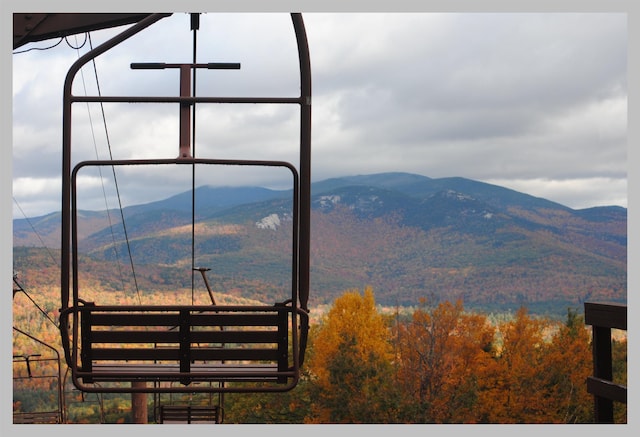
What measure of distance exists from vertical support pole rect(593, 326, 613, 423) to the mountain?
6525cm

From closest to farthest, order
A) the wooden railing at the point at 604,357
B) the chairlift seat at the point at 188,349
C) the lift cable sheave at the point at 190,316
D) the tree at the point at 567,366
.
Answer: the wooden railing at the point at 604,357
the lift cable sheave at the point at 190,316
the chairlift seat at the point at 188,349
the tree at the point at 567,366

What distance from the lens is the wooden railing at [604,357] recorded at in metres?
3.67

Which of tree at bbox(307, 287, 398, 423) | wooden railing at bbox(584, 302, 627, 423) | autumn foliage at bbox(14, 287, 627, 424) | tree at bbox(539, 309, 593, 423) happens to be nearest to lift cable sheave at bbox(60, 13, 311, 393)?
wooden railing at bbox(584, 302, 627, 423)

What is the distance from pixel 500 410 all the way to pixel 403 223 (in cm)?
5880

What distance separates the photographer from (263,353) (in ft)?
14.7

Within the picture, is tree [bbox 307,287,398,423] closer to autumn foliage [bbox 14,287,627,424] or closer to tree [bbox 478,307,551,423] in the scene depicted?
autumn foliage [bbox 14,287,627,424]

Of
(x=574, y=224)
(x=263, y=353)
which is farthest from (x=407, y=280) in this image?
(x=263, y=353)

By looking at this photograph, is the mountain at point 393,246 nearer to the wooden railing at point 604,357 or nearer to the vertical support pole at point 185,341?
the vertical support pole at point 185,341

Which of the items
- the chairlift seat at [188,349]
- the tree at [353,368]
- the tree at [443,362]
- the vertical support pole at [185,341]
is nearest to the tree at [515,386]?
the tree at [443,362]

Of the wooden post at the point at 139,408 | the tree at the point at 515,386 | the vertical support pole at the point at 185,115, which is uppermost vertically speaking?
the vertical support pole at the point at 185,115

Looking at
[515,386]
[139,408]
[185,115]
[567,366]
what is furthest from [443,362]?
[185,115]

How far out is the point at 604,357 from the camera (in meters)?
3.97

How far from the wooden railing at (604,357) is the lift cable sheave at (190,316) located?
137 cm

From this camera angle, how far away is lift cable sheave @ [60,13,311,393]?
4.21 meters
